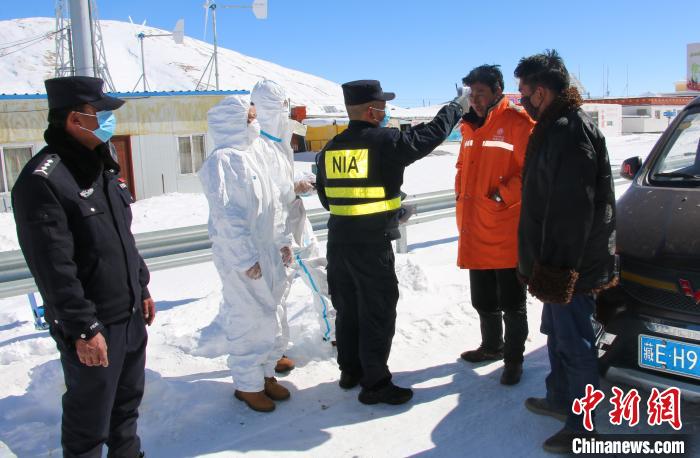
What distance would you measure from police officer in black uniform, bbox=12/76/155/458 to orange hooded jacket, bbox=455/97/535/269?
2322 millimetres

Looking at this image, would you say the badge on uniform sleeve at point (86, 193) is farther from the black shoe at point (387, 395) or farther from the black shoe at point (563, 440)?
the black shoe at point (563, 440)

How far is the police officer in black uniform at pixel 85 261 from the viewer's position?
258 cm

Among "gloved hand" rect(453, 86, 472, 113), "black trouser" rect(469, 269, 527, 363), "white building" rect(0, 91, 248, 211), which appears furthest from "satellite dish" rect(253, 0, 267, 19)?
"black trouser" rect(469, 269, 527, 363)

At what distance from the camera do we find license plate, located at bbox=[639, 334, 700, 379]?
9.87 feet

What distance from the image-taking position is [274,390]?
409 centimetres

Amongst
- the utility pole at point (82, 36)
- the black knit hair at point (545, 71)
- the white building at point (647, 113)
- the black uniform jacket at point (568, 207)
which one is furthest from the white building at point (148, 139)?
the white building at point (647, 113)

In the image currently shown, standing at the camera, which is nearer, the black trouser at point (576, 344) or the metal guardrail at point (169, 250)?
the black trouser at point (576, 344)

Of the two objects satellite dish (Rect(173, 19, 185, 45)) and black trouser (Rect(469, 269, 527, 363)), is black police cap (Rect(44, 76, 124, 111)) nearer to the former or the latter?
black trouser (Rect(469, 269, 527, 363))

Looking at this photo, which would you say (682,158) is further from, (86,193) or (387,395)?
(86,193)

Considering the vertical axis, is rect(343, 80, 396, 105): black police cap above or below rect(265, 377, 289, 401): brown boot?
above

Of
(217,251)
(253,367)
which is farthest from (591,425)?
(217,251)

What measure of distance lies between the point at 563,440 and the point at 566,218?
120 cm

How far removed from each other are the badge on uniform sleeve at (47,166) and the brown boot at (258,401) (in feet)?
6.42

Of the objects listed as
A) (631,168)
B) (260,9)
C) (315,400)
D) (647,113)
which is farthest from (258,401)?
(647,113)
